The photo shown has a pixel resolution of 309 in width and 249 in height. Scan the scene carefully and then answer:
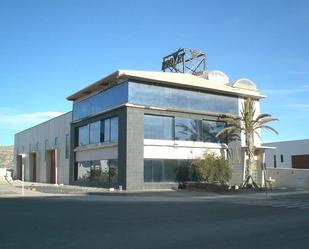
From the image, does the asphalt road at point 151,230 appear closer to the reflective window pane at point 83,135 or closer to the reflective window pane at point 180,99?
the reflective window pane at point 180,99

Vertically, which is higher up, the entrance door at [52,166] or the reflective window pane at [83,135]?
the reflective window pane at [83,135]

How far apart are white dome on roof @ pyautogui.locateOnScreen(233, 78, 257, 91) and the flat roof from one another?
24 cm

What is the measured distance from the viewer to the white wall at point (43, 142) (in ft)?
173

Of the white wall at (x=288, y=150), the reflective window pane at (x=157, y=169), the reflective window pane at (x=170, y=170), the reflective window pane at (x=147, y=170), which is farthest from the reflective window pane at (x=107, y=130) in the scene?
the white wall at (x=288, y=150)

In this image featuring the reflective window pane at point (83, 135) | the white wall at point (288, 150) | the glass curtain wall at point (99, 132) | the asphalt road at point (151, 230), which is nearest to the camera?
the asphalt road at point (151, 230)

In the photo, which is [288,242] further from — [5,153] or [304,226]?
[5,153]

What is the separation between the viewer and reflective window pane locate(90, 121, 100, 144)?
43.8 m

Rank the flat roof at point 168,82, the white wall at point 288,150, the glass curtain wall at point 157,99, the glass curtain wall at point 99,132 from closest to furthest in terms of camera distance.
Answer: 1. the flat roof at point 168,82
2. the glass curtain wall at point 157,99
3. the glass curtain wall at point 99,132
4. the white wall at point 288,150

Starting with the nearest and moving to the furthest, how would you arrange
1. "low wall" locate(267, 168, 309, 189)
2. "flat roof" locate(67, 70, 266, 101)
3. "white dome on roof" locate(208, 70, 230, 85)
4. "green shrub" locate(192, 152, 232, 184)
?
"green shrub" locate(192, 152, 232, 184) → "flat roof" locate(67, 70, 266, 101) → "low wall" locate(267, 168, 309, 189) → "white dome on roof" locate(208, 70, 230, 85)

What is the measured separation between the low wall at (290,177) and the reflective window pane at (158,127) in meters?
15.0

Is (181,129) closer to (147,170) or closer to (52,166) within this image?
(147,170)

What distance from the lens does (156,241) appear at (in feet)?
37.3

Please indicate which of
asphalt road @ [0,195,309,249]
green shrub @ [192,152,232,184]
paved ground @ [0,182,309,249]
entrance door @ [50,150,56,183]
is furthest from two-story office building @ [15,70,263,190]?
asphalt road @ [0,195,309,249]

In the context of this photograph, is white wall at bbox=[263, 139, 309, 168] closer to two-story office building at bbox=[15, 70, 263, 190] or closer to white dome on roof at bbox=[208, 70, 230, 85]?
two-story office building at bbox=[15, 70, 263, 190]
